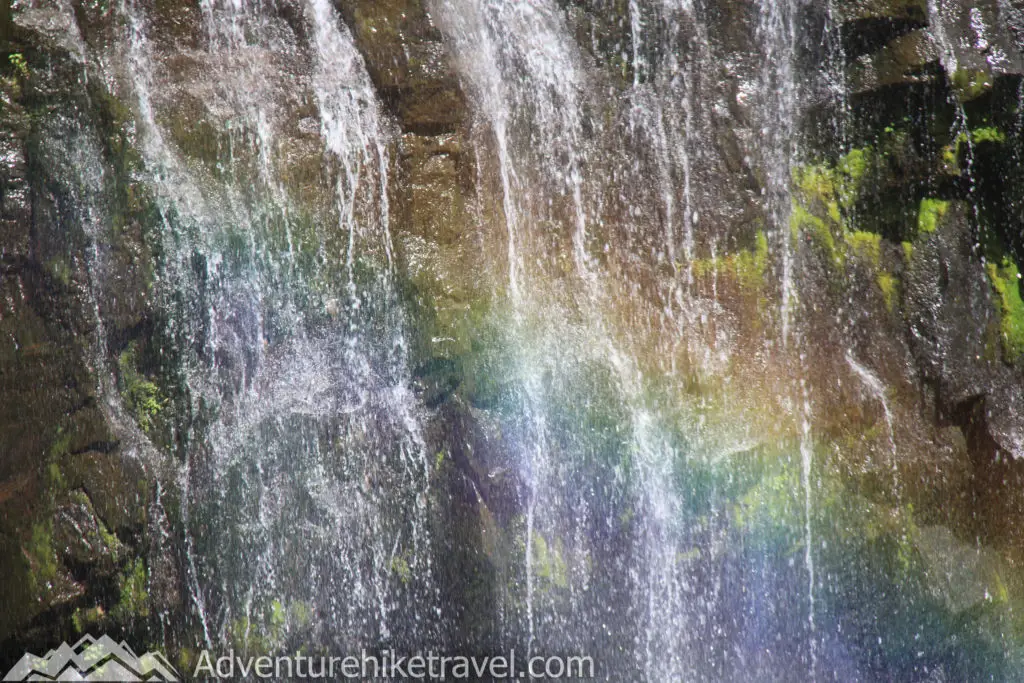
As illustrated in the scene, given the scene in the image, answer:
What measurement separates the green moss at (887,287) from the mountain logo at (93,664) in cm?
396

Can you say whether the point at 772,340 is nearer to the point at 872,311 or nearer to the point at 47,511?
the point at 872,311

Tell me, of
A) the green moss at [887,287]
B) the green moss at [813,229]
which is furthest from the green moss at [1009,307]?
the green moss at [813,229]

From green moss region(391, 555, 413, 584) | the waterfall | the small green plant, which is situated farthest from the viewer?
green moss region(391, 555, 413, 584)

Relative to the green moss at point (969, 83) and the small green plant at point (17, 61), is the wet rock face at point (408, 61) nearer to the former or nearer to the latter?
the small green plant at point (17, 61)

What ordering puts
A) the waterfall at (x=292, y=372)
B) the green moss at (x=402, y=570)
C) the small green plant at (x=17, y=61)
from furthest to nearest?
the green moss at (x=402, y=570)
the waterfall at (x=292, y=372)
the small green plant at (x=17, y=61)

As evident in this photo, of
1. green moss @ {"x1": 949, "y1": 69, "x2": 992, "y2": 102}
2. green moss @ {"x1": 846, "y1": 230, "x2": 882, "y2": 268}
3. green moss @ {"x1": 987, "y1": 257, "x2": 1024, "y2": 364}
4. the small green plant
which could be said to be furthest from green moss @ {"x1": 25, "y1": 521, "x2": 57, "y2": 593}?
green moss @ {"x1": 949, "y1": 69, "x2": 992, "y2": 102}

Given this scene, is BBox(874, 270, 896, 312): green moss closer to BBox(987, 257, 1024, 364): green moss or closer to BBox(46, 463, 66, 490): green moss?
BBox(987, 257, 1024, 364): green moss

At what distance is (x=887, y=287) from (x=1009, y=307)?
2.07ft

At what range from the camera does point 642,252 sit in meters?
4.30

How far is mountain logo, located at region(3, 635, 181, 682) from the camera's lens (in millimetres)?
4094

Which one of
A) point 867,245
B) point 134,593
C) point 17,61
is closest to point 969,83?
point 867,245

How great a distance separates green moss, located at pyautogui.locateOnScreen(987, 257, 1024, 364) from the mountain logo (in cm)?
444

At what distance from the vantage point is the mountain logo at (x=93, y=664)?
4094mm

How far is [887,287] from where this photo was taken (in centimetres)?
424
